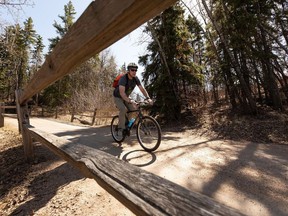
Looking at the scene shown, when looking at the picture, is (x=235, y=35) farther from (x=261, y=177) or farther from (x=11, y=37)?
(x=11, y=37)

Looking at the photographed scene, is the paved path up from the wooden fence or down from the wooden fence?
down

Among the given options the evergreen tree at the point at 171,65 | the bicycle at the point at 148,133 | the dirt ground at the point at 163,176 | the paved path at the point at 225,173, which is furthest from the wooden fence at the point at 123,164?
the evergreen tree at the point at 171,65

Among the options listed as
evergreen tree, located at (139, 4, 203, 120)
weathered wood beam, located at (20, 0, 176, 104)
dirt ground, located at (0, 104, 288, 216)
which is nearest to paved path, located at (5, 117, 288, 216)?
dirt ground, located at (0, 104, 288, 216)

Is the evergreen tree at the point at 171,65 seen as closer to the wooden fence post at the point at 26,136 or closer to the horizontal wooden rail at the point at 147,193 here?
the wooden fence post at the point at 26,136

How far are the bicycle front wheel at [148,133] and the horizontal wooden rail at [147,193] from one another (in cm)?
313

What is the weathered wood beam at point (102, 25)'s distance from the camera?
959mm

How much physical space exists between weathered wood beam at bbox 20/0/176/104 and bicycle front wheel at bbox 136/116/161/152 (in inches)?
128

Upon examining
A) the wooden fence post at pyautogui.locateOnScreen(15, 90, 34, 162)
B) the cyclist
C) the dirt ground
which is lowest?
the dirt ground

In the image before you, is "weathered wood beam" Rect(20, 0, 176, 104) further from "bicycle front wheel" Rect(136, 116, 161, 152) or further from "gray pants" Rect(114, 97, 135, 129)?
"gray pants" Rect(114, 97, 135, 129)

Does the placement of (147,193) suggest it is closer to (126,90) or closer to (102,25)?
(102,25)

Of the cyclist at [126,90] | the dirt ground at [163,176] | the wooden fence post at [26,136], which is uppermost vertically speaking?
the cyclist at [126,90]

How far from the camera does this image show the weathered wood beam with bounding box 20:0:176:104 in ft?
3.15

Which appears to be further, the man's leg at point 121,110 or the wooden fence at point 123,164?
the man's leg at point 121,110

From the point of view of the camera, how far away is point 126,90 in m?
5.39
